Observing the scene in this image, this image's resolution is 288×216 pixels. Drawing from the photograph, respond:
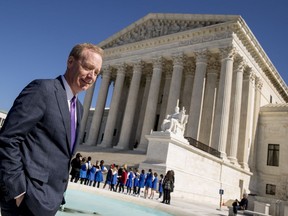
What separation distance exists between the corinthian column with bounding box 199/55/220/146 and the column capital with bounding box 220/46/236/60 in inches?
124

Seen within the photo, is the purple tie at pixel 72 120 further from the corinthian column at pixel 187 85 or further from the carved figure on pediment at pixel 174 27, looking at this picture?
the carved figure on pediment at pixel 174 27

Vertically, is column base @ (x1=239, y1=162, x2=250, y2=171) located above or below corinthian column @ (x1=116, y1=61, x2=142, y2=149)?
below

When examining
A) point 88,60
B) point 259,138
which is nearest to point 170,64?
point 259,138

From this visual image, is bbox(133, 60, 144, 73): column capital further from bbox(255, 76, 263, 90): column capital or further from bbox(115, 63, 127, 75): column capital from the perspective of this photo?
bbox(255, 76, 263, 90): column capital

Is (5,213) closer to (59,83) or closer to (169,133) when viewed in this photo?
(59,83)

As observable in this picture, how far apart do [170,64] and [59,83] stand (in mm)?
32786

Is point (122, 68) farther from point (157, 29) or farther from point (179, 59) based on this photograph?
point (179, 59)

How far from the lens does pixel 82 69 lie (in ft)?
7.55

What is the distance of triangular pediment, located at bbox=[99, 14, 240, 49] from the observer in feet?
97.8

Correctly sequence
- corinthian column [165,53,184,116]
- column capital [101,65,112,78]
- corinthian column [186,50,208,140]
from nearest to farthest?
corinthian column [186,50,208,140] → corinthian column [165,53,184,116] → column capital [101,65,112,78]

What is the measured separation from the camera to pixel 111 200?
32.6 feet

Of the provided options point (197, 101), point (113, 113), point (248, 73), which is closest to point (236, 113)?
point (197, 101)

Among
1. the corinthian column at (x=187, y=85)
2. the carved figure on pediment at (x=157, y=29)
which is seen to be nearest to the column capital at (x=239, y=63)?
the corinthian column at (x=187, y=85)

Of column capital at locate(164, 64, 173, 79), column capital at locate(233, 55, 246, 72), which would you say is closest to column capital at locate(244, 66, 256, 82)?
column capital at locate(233, 55, 246, 72)
